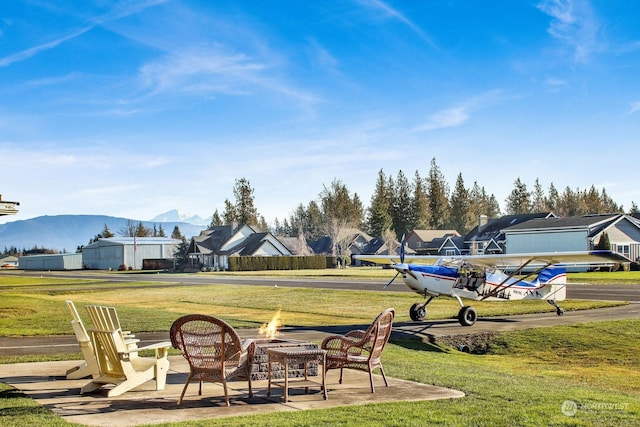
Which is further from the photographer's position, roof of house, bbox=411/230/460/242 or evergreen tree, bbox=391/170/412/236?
evergreen tree, bbox=391/170/412/236

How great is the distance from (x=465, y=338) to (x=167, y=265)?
297ft

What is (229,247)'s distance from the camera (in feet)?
337

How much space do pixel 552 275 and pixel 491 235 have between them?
68.8 metres

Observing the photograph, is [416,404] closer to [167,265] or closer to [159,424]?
[159,424]

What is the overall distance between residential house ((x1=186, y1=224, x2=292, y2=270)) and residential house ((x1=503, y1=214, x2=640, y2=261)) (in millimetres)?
40648

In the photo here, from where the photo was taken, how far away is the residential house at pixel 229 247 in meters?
101

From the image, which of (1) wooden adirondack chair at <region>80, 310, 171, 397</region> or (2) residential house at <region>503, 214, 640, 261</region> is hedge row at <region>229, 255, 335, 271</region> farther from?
(1) wooden adirondack chair at <region>80, 310, 171, 397</region>

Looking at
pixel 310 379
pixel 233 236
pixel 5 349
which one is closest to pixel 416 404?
pixel 310 379

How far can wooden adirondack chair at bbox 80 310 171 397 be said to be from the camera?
9.05 meters

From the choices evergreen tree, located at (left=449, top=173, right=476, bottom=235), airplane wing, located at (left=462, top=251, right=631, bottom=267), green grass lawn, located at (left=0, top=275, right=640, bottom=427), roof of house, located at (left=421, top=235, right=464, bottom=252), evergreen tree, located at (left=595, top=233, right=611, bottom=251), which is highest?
evergreen tree, located at (left=449, top=173, right=476, bottom=235)

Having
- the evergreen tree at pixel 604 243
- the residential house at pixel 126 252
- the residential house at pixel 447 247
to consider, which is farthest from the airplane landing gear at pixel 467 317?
the residential house at pixel 126 252

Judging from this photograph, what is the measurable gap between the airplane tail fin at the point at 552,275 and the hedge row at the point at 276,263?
6848cm

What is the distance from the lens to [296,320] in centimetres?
2267

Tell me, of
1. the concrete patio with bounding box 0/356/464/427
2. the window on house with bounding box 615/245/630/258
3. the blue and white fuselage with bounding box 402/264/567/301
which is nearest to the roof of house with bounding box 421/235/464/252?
the window on house with bounding box 615/245/630/258
